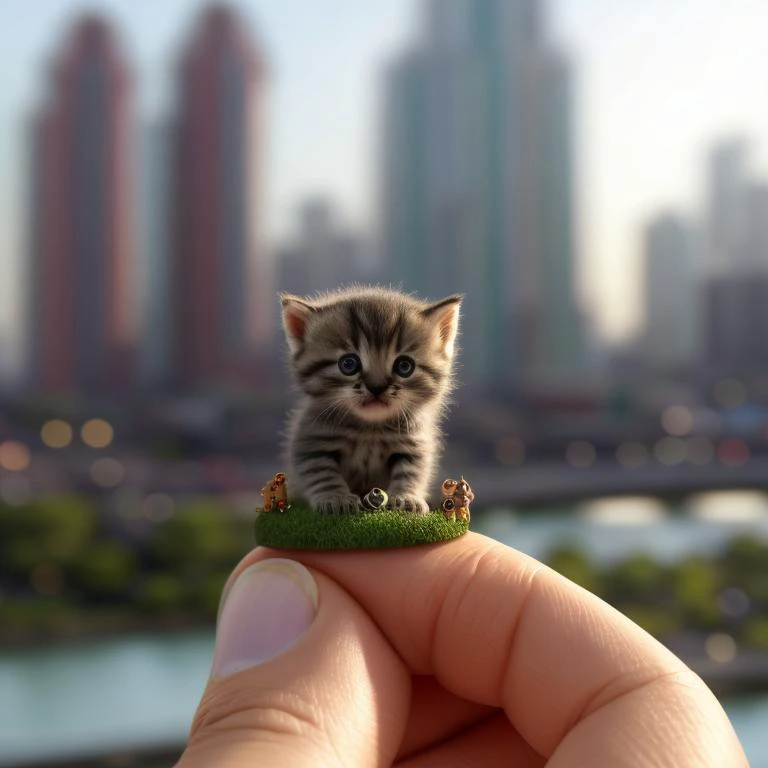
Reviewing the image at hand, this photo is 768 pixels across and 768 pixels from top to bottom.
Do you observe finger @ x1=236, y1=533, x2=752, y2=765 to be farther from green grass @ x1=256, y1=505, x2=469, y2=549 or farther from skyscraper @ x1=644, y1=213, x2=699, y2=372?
skyscraper @ x1=644, y1=213, x2=699, y2=372

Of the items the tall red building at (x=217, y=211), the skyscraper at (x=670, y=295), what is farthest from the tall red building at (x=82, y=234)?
the skyscraper at (x=670, y=295)

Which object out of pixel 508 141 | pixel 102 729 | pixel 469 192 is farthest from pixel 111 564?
pixel 508 141

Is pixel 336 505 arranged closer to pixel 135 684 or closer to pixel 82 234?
pixel 135 684

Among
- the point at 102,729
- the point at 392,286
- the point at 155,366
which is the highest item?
the point at 392,286

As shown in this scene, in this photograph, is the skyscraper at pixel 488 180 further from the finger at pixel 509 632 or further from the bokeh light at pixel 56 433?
the finger at pixel 509 632

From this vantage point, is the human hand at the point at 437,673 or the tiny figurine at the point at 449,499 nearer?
the human hand at the point at 437,673

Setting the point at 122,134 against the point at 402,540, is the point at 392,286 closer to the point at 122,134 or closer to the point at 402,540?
the point at 402,540
